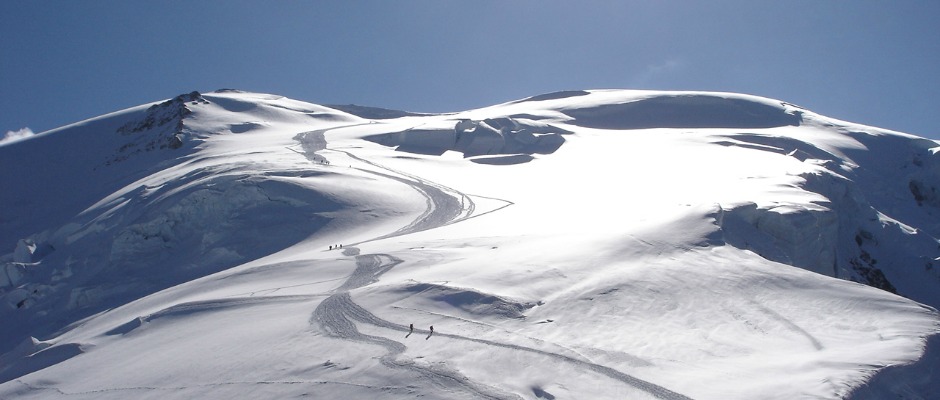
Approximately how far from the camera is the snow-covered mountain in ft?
47.3

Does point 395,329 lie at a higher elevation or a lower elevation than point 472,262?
lower

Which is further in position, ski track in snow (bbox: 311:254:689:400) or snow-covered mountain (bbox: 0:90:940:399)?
snow-covered mountain (bbox: 0:90:940:399)

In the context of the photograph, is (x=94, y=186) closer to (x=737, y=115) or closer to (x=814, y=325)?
(x=814, y=325)

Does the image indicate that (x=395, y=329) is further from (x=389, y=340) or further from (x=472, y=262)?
(x=472, y=262)

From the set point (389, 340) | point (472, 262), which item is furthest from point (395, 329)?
point (472, 262)

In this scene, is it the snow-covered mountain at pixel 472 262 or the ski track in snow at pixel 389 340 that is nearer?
the ski track in snow at pixel 389 340

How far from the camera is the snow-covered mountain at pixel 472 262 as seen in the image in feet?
47.3

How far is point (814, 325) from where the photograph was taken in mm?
16609

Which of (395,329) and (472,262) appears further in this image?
(472,262)

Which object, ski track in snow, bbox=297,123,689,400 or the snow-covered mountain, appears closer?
ski track in snow, bbox=297,123,689,400

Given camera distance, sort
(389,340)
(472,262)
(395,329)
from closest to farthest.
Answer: (389,340) < (395,329) < (472,262)

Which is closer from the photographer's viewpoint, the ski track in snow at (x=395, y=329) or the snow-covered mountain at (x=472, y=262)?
the ski track in snow at (x=395, y=329)

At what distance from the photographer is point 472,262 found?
22.4 metres

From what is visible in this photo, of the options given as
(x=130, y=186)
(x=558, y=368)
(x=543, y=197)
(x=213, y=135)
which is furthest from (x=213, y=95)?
(x=558, y=368)
